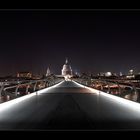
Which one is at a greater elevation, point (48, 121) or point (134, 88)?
point (134, 88)

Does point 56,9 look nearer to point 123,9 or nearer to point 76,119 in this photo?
point 123,9

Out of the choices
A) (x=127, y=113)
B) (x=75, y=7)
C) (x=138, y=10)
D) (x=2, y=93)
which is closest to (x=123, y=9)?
(x=138, y=10)

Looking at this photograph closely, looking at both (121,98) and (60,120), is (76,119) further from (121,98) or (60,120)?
(121,98)

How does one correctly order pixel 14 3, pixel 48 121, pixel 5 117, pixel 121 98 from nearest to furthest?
pixel 14 3 < pixel 48 121 < pixel 5 117 < pixel 121 98

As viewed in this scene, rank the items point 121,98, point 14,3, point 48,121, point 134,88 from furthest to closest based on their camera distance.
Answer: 1. point 121,98
2. point 134,88
3. point 48,121
4. point 14,3

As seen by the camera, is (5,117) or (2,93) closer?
(5,117)

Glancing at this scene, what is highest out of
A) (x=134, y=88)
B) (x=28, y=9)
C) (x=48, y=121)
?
(x=28, y=9)

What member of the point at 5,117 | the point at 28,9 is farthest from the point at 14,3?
the point at 5,117

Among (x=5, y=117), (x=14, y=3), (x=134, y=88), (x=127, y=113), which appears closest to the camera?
(x=14, y=3)

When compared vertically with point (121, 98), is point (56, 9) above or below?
above
